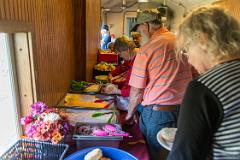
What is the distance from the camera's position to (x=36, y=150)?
94cm

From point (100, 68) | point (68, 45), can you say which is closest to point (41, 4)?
point (68, 45)

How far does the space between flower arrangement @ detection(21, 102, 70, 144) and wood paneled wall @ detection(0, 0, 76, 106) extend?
23 centimetres

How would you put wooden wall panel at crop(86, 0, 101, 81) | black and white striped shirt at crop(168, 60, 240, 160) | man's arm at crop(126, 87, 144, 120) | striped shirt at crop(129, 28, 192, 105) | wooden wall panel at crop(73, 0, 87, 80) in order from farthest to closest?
wooden wall panel at crop(86, 0, 101, 81)
wooden wall panel at crop(73, 0, 87, 80)
man's arm at crop(126, 87, 144, 120)
striped shirt at crop(129, 28, 192, 105)
black and white striped shirt at crop(168, 60, 240, 160)

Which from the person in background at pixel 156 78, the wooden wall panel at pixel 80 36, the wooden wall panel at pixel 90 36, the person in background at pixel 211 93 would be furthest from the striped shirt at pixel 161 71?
the wooden wall panel at pixel 90 36

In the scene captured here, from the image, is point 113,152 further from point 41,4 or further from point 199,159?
point 41,4

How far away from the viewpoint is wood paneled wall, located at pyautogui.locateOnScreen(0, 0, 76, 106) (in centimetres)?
97

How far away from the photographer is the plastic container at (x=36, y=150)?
93 centimetres

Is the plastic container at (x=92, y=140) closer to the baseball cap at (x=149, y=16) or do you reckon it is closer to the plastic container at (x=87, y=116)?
the plastic container at (x=87, y=116)

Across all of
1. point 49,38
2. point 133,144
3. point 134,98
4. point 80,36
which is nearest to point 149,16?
point 134,98

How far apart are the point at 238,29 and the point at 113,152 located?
0.69m

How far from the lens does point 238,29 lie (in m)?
0.69

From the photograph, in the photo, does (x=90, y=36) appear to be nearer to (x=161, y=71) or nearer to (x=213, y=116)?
(x=161, y=71)

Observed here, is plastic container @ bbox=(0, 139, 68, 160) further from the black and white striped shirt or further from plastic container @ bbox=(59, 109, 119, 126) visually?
the black and white striped shirt

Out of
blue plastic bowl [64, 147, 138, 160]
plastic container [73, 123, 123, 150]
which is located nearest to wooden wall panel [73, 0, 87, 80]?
plastic container [73, 123, 123, 150]
